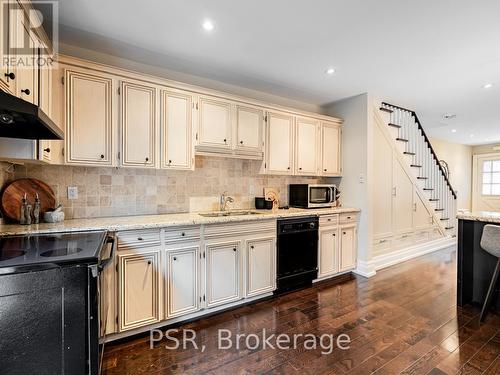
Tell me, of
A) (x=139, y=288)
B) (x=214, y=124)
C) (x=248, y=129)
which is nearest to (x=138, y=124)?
(x=214, y=124)

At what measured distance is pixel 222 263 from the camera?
259cm

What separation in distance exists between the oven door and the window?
7.52 meters

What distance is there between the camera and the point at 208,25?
2.12 m

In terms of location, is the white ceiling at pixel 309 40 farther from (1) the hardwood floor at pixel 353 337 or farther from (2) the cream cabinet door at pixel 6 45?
(1) the hardwood floor at pixel 353 337

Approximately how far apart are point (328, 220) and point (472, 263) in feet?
5.21

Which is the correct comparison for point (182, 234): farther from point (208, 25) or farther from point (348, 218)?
point (348, 218)

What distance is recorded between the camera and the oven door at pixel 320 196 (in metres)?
3.59

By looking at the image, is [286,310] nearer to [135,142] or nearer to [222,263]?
[222,263]

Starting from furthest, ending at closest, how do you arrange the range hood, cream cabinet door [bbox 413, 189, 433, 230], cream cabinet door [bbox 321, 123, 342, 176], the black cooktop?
cream cabinet door [bbox 413, 189, 433, 230]
cream cabinet door [bbox 321, 123, 342, 176]
the black cooktop
the range hood

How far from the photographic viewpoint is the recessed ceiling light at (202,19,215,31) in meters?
2.08

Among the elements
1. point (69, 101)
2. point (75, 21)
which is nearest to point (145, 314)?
point (69, 101)

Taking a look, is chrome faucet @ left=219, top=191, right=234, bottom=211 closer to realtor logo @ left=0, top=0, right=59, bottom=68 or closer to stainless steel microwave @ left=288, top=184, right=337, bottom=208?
stainless steel microwave @ left=288, top=184, right=337, bottom=208

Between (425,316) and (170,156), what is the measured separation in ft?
9.93

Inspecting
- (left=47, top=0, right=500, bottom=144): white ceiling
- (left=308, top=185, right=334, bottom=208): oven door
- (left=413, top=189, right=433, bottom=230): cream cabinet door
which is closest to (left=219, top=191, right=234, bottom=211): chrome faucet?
(left=308, top=185, right=334, bottom=208): oven door
